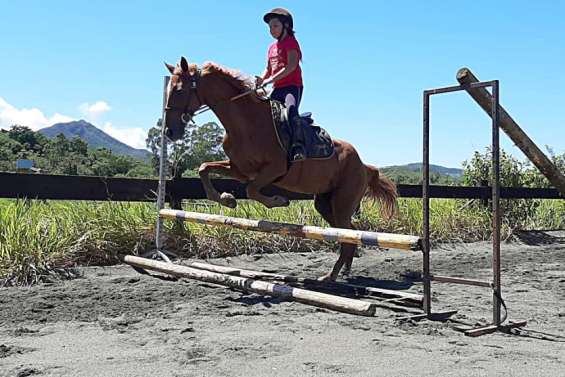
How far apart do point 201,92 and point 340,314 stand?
260 cm

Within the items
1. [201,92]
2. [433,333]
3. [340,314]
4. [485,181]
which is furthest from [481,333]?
[485,181]

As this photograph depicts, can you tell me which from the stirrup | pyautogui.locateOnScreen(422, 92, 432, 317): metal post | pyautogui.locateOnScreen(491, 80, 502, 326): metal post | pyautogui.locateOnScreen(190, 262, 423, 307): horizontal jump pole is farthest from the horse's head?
pyautogui.locateOnScreen(491, 80, 502, 326): metal post

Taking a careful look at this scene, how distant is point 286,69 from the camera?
6281 millimetres

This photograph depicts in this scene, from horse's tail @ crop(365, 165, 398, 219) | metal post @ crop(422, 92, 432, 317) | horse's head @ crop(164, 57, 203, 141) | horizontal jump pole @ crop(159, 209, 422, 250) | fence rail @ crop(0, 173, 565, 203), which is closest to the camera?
horizontal jump pole @ crop(159, 209, 422, 250)

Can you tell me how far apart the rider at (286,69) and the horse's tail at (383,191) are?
2.29m

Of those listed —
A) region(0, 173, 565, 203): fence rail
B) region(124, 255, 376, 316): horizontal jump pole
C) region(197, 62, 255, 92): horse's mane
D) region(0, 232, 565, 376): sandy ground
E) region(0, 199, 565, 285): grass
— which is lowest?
region(0, 232, 565, 376): sandy ground

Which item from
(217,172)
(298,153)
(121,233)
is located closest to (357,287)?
(298,153)

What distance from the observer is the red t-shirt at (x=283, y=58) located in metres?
6.42

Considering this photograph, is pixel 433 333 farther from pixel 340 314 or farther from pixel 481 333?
pixel 340 314

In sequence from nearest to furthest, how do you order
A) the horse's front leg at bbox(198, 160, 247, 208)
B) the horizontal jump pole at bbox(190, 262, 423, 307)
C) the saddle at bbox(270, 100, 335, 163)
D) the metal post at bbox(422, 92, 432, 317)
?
the metal post at bbox(422, 92, 432, 317), the horizontal jump pole at bbox(190, 262, 423, 307), the saddle at bbox(270, 100, 335, 163), the horse's front leg at bbox(198, 160, 247, 208)

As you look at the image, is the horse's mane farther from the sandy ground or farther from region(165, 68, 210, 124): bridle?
the sandy ground

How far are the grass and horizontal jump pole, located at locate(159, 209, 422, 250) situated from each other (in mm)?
1235

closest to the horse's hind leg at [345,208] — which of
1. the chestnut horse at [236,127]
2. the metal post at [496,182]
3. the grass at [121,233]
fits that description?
the chestnut horse at [236,127]

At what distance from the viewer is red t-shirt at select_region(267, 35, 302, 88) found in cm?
642
